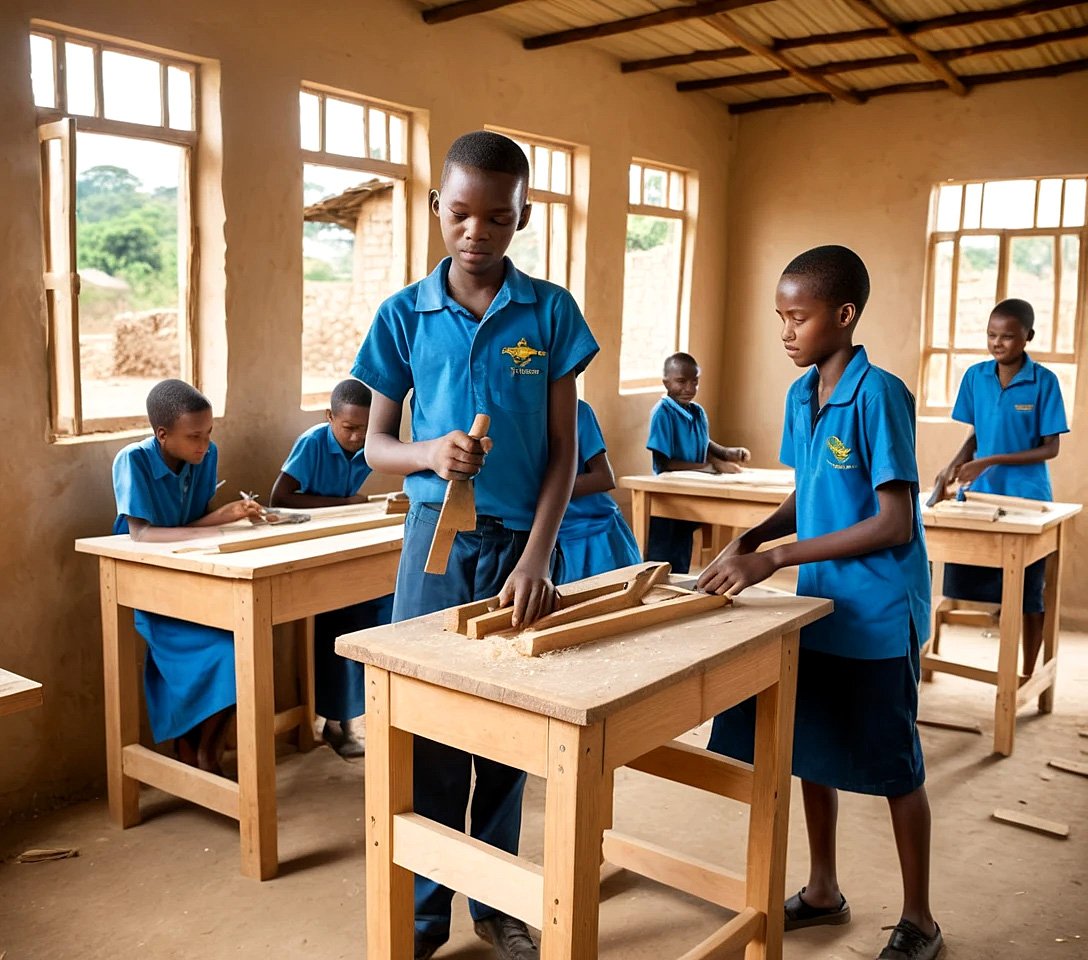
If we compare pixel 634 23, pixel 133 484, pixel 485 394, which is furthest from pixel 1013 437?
pixel 133 484

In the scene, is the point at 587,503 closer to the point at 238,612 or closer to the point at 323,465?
the point at 323,465


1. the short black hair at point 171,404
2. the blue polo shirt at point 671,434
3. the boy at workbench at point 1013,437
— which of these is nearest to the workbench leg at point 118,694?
the short black hair at point 171,404

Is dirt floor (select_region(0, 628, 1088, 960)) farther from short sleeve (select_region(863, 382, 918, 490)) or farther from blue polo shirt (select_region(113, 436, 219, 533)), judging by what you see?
short sleeve (select_region(863, 382, 918, 490))

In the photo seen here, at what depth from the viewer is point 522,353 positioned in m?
2.21

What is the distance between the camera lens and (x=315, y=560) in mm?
3260

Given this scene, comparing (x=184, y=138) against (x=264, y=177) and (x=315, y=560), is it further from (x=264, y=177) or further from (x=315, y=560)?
(x=315, y=560)

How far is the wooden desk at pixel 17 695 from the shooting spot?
1.86 meters

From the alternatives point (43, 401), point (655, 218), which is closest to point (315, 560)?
point (43, 401)

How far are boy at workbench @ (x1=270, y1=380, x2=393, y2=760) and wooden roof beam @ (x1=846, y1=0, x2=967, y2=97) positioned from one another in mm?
3002

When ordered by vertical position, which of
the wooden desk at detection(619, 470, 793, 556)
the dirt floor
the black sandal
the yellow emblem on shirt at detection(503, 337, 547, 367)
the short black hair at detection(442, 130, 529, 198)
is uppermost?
the short black hair at detection(442, 130, 529, 198)

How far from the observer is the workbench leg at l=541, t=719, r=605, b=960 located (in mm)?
1728

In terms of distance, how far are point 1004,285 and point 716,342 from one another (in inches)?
75.7

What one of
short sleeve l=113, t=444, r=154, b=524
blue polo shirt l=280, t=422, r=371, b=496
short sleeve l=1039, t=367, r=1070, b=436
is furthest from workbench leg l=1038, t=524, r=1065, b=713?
short sleeve l=113, t=444, r=154, b=524

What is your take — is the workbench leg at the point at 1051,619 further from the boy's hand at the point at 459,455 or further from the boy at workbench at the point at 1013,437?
the boy's hand at the point at 459,455
